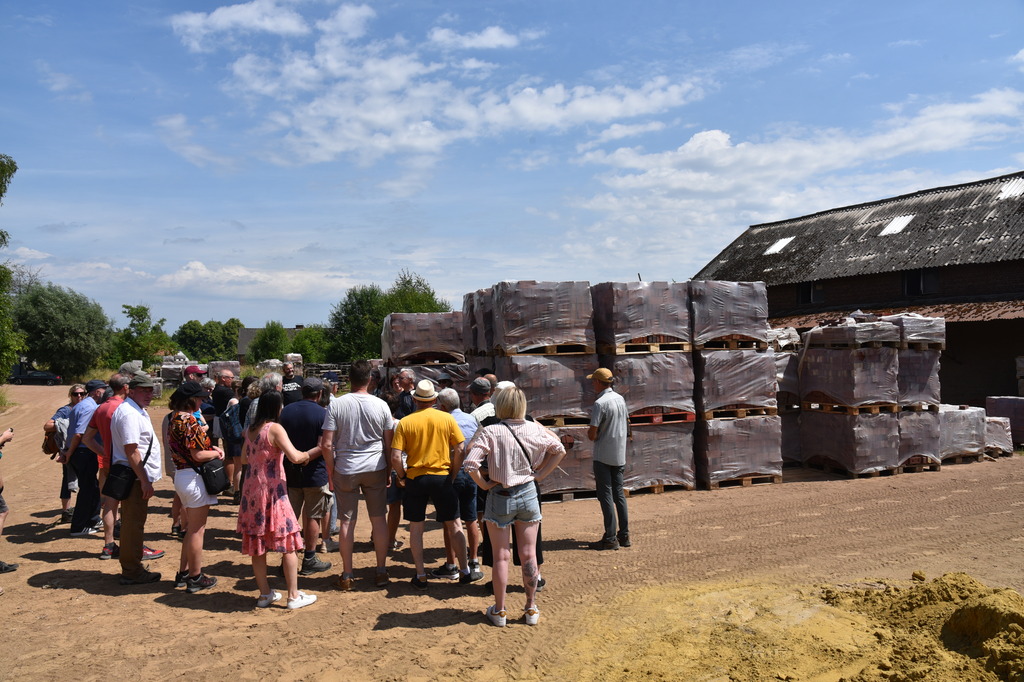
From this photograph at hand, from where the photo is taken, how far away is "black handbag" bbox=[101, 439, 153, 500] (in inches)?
239

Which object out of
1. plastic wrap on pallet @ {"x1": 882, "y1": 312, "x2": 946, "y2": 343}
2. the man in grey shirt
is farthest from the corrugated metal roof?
the man in grey shirt

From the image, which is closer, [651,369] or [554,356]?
[554,356]

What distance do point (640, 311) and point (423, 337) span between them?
433cm

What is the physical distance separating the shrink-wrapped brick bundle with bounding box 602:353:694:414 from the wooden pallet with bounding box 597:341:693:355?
66 mm

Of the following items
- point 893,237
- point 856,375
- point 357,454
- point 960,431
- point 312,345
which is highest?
point 893,237

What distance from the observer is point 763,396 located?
34.4ft

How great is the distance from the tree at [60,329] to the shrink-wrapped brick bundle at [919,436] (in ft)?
158

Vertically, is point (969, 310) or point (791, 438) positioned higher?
point (969, 310)

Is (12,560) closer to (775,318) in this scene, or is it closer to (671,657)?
(671,657)

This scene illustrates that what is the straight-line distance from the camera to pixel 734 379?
1029 cm

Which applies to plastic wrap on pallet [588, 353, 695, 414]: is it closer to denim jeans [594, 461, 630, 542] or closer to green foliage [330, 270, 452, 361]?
denim jeans [594, 461, 630, 542]

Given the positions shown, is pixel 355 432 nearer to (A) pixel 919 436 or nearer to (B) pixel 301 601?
(B) pixel 301 601

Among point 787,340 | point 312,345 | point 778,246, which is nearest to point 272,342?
point 312,345

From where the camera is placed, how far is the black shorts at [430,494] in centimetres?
585
